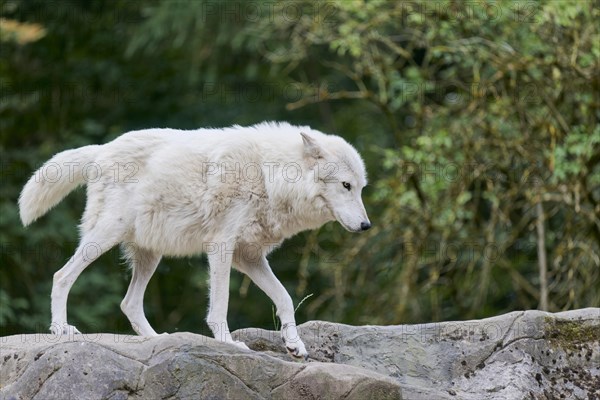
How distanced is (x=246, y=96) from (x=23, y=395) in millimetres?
13292

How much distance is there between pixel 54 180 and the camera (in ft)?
23.7

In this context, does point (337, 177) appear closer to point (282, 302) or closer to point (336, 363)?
point (282, 302)

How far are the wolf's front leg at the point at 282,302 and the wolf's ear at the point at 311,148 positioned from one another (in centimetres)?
77

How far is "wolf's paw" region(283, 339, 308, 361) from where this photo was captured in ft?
21.7

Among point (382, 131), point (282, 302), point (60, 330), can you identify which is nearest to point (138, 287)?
point (60, 330)

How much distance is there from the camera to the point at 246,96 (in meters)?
18.5

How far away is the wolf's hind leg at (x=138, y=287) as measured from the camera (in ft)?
23.4

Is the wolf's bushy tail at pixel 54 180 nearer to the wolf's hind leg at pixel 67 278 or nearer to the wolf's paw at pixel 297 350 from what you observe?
the wolf's hind leg at pixel 67 278

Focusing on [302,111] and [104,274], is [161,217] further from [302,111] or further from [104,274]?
[302,111]

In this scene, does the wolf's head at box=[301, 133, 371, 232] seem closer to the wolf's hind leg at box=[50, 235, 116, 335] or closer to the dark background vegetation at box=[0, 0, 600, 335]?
the wolf's hind leg at box=[50, 235, 116, 335]

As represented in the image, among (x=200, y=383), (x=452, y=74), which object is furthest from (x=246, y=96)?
(x=200, y=383)

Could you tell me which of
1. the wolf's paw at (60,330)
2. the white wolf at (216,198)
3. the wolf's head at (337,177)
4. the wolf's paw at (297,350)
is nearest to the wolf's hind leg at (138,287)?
the white wolf at (216,198)

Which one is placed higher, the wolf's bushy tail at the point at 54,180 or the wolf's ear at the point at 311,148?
the wolf's ear at the point at 311,148

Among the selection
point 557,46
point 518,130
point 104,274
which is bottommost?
point 104,274
